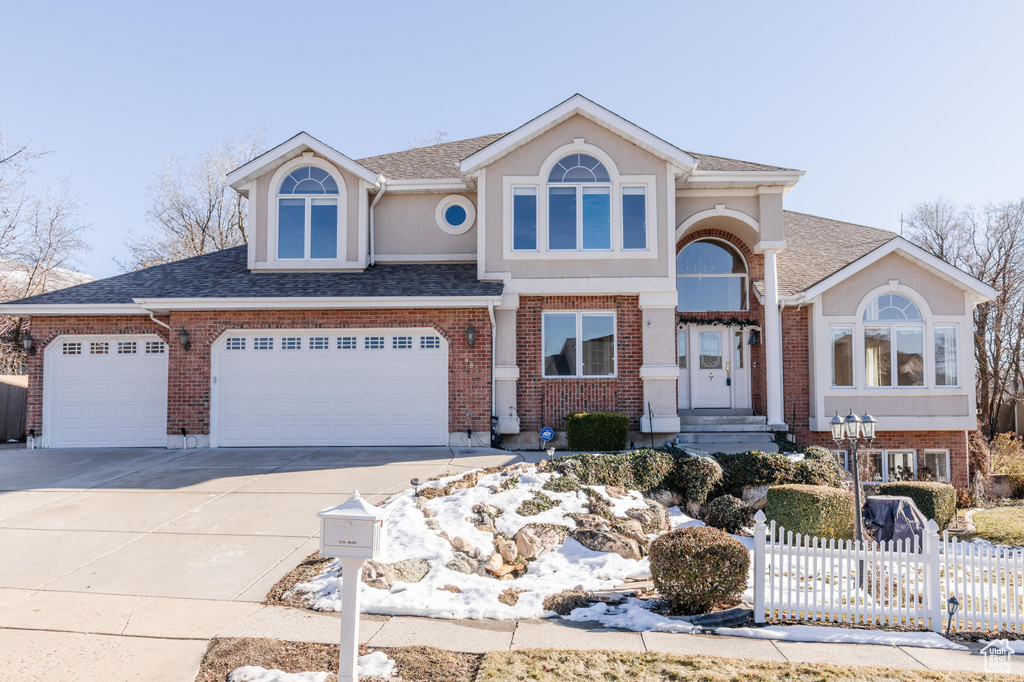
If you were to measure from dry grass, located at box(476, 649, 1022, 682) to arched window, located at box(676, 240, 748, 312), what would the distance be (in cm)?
1200

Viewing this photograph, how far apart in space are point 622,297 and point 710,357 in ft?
10.8

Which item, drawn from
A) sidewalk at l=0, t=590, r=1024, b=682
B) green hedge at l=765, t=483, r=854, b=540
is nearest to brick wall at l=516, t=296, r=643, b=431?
green hedge at l=765, t=483, r=854, b=540

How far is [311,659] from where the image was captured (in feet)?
18.5

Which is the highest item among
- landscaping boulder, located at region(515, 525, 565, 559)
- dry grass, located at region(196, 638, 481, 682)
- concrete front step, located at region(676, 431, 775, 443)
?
concrete front step, located at region(676, 431, 775, 443)

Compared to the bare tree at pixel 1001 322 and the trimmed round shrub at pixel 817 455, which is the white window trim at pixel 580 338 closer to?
the trimmed round shrub at pixel 817 455

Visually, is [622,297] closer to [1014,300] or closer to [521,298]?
[521,298]

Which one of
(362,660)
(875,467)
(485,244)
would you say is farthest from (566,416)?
(362,660)

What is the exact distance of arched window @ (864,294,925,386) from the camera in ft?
51.1

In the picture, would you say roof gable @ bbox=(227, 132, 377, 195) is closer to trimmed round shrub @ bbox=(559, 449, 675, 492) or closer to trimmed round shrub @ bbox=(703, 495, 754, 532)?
trimmed round shrub @ bbox=(559, 449, 675, 492)

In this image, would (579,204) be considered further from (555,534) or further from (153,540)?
(153,540)

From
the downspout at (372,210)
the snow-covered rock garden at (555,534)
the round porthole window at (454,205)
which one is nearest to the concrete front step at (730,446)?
the snow-covered rock garden at (555,534)

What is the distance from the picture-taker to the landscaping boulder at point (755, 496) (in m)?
11.6

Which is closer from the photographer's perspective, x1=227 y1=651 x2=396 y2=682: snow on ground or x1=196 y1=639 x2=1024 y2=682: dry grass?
x1=227 y1=651 x2=396 y2=682: snow on ground

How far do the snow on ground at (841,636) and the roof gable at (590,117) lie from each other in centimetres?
1028
